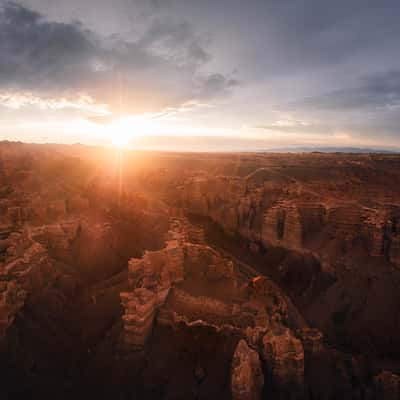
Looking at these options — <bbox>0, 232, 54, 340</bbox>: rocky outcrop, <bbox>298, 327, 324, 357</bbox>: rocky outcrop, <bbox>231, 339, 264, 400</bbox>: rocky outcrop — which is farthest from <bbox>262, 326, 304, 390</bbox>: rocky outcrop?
<bbox>0, 232, 54, 340</bbox>: rocky outcrop

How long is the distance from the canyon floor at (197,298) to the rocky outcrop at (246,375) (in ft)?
0.13

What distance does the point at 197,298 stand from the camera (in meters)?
11.7

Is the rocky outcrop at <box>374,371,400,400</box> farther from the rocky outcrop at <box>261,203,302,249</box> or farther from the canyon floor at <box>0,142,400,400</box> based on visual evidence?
the rocky outcrop at <box>261,203,302,249</box>

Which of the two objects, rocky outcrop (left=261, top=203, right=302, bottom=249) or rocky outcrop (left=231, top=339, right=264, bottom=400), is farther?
rocky outcrop (left=261, top=203, right=302, bottom=249)

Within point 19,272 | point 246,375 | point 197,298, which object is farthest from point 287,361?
point 19,272

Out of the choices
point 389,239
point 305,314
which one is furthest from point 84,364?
point 389,239

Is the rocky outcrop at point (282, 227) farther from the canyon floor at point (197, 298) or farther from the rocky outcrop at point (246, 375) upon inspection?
the rocky outcrop at point (246, 375)

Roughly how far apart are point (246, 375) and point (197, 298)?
3.60m

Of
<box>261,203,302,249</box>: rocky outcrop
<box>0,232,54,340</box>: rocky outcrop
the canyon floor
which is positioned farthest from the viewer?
<box>261,203,302,249</box>: rocky outcrop

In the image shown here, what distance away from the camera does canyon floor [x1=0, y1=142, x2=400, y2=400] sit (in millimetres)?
9639

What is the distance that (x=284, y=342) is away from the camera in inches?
359

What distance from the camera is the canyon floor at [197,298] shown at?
31.6 feet

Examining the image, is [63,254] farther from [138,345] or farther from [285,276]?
[285,276]

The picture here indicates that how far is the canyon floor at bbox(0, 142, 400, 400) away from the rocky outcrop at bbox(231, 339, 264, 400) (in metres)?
0.04
